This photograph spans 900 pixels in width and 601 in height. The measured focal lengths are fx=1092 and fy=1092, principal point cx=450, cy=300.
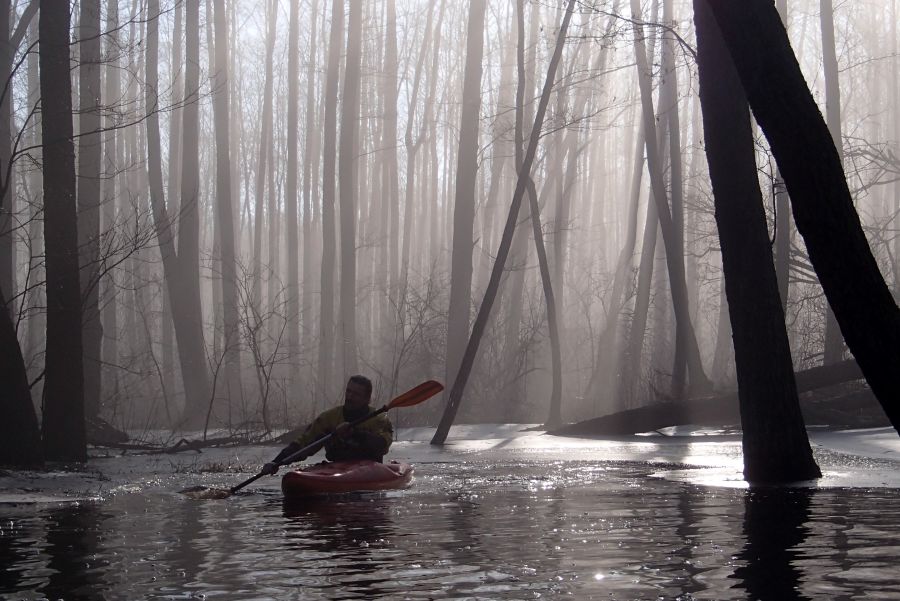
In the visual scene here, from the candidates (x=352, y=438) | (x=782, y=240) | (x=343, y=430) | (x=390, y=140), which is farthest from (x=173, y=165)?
(x=343, y=430)

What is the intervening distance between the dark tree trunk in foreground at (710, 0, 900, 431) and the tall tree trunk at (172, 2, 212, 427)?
16.3m

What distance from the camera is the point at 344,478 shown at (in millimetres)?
9031

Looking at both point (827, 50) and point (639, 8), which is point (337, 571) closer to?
point (639, 8)

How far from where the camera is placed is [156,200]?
2075cm

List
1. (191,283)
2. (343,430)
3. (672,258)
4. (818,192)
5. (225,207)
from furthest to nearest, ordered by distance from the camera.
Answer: (225,207) → (191,283) → (672,258) → (343,430) → (818,192)

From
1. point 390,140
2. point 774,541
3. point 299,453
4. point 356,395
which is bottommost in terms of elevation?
point 774,541

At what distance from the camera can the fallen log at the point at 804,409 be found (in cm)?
1439

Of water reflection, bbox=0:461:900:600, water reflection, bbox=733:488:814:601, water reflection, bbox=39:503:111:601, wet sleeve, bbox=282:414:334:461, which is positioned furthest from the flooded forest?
wet sleeve, bbox=282:414:334:461

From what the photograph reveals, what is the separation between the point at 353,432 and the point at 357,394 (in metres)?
0.35

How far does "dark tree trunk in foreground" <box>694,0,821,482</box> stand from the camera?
870cm

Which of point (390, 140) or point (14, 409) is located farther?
point (390, 140)

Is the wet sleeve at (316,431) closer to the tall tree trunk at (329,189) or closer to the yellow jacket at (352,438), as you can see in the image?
the yellow jacket at (352,438)

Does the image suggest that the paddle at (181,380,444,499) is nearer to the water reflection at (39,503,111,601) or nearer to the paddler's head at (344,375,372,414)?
the paddler's head at (344,375,372,414)

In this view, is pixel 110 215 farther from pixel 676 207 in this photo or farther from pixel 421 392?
pixel 421 392
